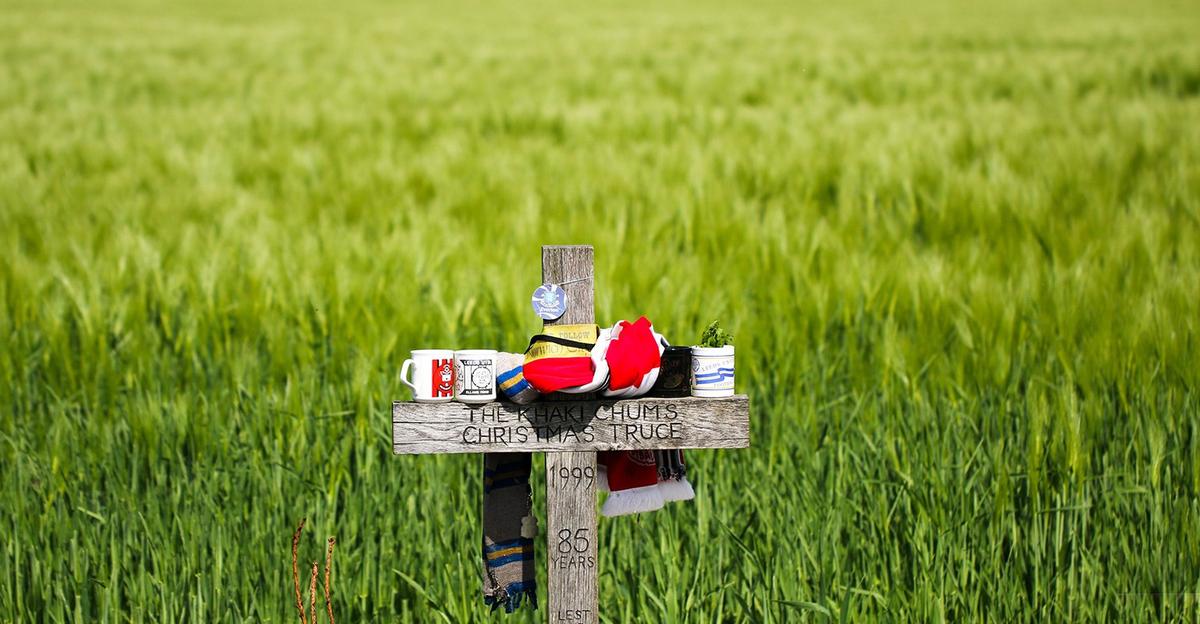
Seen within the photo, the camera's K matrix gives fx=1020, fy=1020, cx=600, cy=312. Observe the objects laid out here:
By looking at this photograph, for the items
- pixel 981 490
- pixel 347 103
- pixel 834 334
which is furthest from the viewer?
pixel 347 103

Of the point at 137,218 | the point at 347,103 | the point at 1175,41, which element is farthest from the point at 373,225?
the point at 1175,41

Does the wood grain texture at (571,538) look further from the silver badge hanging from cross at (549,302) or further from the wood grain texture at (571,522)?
the silver badge hanging from cross at (549,302)

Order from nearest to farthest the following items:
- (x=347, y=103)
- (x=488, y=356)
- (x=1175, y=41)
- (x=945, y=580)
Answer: (x=488, y=356) < (x=945, y=580) < (x=347, y=103) < (x=1175, y=41)

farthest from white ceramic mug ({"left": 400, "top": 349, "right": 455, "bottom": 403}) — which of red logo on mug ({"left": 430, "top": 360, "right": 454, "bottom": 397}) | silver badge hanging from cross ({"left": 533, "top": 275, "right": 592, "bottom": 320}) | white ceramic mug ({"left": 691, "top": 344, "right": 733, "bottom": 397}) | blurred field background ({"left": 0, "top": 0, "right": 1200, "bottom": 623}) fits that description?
blurred field background ({"left": 0, "top": 0, "right": 1200, "bottom": 623})

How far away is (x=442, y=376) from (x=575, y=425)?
0.52ft

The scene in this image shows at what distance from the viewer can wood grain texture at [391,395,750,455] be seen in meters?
1.14

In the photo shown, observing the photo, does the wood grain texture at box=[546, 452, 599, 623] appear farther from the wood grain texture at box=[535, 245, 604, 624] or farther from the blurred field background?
the blurred field background

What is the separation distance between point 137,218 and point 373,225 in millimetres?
756

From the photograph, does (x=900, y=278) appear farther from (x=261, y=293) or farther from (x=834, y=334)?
(x=261, y=293)

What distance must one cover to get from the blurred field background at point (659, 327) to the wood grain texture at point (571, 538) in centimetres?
29

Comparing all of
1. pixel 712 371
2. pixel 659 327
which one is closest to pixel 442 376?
pixel 712 371

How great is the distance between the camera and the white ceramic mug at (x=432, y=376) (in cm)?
113

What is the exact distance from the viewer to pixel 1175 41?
317 inches

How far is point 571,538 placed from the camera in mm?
1179
